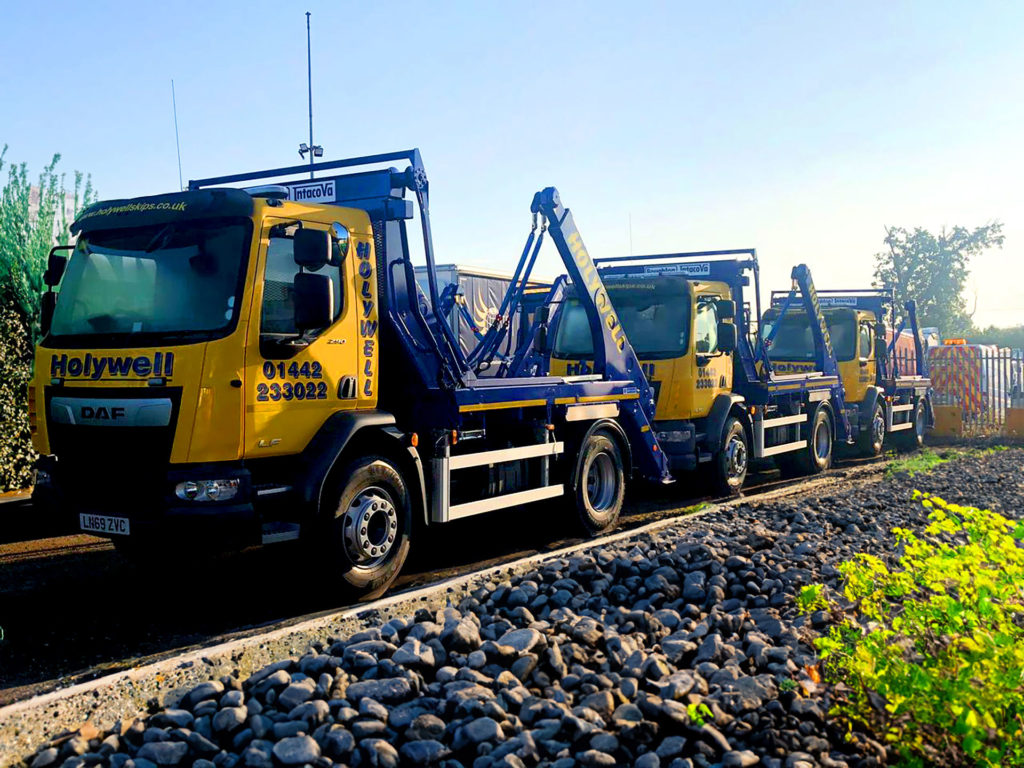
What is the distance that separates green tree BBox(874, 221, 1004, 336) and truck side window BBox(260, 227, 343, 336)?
52210 mm

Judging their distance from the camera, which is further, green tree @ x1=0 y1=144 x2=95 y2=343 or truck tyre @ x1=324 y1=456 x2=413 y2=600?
green tree @ x1=0 y1=144 x2=95 y2=343

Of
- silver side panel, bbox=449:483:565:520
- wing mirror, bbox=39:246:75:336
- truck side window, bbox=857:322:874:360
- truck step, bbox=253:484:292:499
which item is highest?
wing mirror, bbox=39:246:75:336

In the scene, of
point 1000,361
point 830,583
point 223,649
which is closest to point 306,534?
point 223,649

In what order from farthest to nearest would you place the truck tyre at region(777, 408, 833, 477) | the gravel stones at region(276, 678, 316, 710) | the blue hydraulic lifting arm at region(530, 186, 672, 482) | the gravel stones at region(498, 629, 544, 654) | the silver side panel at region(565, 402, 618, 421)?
the truck tyre at region(777, 408, 833, 477)
the blue hydraulic lifting arm at region(530, 186, 672, 482)
the silver side panel at region(565, 402, 618, 421)
the gravel stones at region(498, 629, 544, 654)
the gravel stones at region(276, 678, 316, 710)

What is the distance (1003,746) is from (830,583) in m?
2.44

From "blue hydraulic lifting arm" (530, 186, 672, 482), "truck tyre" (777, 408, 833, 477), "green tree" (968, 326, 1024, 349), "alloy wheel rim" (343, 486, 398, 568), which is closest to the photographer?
"alloy wheel rim" (343, 486, 398, 568)

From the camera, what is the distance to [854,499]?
9.78 meters

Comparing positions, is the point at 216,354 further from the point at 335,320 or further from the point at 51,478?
the point at 51,478

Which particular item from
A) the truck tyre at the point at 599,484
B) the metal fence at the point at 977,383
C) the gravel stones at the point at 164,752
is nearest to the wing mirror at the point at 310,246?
Answer: the gravel stones at the point at 164,752

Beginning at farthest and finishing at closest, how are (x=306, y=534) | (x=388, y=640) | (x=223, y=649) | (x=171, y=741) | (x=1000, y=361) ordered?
(x=1000, y=361)
(x=306, y=534)
(x=223, y=649)
(x=388, y=640)
(x=171, y=741)

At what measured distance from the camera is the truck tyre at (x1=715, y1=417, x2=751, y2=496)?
1167cm

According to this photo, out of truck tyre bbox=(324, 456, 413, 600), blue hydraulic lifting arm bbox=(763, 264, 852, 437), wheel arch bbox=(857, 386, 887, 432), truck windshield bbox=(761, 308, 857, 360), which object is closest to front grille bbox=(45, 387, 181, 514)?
truck tyre bbox=(324, 456, 413, 600)

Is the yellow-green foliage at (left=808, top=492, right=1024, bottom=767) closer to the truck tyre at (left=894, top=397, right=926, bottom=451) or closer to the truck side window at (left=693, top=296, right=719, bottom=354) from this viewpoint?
the truck side window at (left=693, top=296, right=719, bottom=354)

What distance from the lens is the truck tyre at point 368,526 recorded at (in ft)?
20.6
